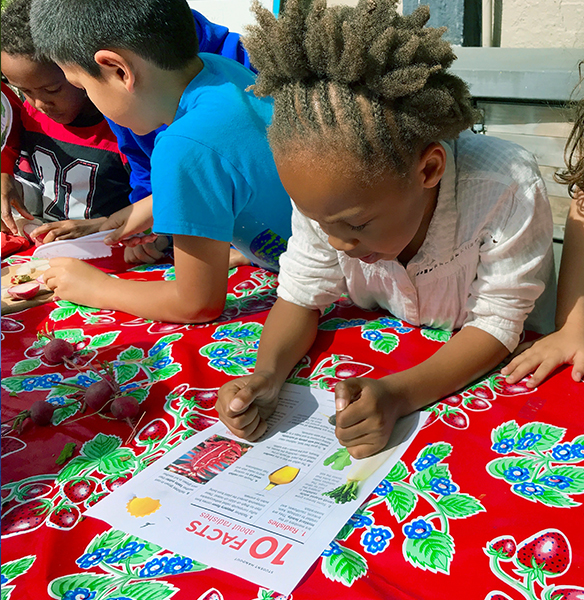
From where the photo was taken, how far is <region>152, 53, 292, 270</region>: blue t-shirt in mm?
1130

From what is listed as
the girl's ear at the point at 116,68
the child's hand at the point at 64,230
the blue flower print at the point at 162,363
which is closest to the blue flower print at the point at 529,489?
the blue flower print at the point at 162,363

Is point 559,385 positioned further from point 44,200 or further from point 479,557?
point 44,200

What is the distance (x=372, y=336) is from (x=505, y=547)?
55cm

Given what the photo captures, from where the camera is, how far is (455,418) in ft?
2.95

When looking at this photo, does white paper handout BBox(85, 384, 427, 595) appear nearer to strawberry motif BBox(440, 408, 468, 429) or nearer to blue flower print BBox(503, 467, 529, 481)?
strawberry motif BBox(440, 408, 468, 429)

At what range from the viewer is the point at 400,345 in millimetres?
1126

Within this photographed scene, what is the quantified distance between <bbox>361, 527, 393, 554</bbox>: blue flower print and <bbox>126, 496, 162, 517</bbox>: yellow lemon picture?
10.8 inches

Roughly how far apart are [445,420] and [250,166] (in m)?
0.64

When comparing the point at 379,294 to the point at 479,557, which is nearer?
the point at 479,557

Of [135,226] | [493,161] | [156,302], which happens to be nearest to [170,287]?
[156,302]

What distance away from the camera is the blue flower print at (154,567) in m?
0.67

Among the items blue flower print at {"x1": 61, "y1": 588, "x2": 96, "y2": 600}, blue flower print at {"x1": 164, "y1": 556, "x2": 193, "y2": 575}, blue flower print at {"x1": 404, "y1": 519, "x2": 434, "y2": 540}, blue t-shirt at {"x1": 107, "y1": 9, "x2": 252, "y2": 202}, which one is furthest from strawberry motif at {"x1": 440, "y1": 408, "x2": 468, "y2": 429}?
blue t-shirt at {"x1": 107, "y1": 9, "x2": 252, "y2": 202}

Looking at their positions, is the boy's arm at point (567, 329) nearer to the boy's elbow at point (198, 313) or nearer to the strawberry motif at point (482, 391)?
the strawberry motif at point (482, 391)

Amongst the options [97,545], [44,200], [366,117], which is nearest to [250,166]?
[366,117]
